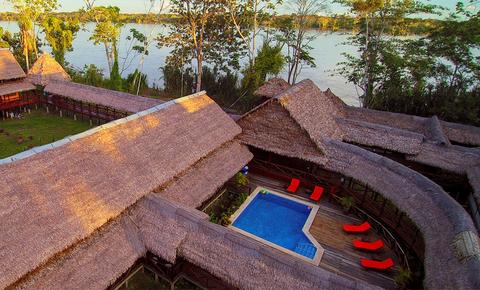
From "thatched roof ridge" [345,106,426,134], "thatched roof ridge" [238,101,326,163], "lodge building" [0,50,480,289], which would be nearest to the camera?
"lodge building" [0,50,480,289]

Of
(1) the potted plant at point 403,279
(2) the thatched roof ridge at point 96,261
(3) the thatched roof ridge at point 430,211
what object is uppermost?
(3) the thatched roof ridge at point 430,211

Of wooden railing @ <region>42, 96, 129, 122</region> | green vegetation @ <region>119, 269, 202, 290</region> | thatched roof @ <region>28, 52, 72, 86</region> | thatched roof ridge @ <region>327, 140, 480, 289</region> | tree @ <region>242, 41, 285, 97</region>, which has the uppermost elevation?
tree @ <region>242, 41, 285, 97</region>

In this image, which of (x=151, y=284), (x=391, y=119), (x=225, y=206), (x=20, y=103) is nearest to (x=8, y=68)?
(x=20, y=103)

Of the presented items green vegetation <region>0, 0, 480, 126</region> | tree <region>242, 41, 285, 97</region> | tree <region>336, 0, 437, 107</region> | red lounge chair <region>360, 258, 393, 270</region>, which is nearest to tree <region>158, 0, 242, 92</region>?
green vegetation <region>0, 0, 480, 126</region>

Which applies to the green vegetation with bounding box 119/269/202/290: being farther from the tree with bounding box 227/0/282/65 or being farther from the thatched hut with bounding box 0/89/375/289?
the tree with bounding box 227/0/282/65

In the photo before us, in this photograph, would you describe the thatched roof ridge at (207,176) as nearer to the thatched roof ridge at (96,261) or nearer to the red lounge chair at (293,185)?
the thatched roof ridge at (96,261)

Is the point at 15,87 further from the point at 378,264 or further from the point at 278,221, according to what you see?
the point at 378,264

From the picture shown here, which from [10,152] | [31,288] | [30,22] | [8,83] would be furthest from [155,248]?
[30,22]

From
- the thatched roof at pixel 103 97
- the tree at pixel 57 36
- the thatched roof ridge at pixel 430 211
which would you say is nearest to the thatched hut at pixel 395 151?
the thatched roof ridge at pixel 430 211
